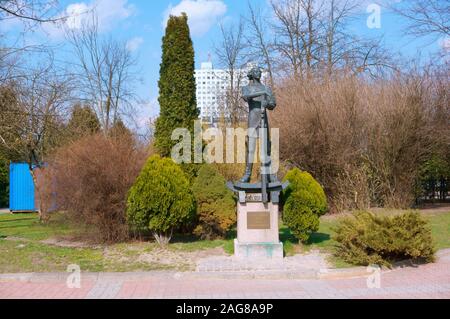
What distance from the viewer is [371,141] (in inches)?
711

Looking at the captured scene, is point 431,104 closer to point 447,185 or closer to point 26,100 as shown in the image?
point 447,185

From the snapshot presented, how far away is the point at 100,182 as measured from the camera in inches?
411

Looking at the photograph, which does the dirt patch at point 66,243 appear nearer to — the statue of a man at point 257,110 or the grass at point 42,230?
the grass at point 42,230

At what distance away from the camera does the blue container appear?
2219 cm

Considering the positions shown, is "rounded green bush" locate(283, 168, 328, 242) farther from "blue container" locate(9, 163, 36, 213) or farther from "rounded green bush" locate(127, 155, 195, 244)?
"blue container" locate(9, 163, 36, 213)

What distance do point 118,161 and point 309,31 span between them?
23.0 meters

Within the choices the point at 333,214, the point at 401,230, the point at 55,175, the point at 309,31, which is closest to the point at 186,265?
the point at 401,230

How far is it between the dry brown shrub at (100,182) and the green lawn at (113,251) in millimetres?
612

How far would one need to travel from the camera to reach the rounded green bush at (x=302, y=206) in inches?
383

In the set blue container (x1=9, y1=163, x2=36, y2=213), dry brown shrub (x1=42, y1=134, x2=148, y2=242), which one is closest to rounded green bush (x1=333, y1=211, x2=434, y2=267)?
dry brown shrub (x1=42, y1=134, x2=148, y2=242)

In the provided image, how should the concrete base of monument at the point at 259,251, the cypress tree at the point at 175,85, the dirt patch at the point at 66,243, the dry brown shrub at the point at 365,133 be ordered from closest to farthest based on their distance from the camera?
the concrete base of monument at the point at 259,251 < the dirt patch at the point at 66,243 < the cypress tree at the point at 175,85 < the dry brown shrub at the point at 365,133

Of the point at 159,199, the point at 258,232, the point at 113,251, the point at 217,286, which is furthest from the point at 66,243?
the point at 217,286

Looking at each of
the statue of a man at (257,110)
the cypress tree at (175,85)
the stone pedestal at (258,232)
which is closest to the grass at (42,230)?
the cypress tree at (175,85)

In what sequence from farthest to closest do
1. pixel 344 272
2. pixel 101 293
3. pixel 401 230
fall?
pixel 401 230 < pixel 344 272 < pixel 101 293
